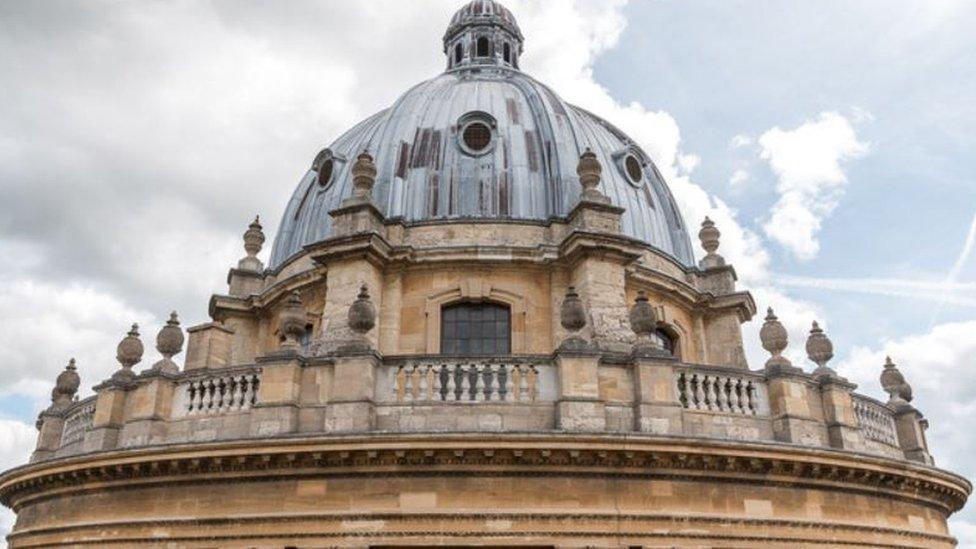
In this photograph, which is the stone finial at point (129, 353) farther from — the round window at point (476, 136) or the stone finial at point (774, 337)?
→ the stone finial at point (774, 337)

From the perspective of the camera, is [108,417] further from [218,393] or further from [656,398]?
[656,398]

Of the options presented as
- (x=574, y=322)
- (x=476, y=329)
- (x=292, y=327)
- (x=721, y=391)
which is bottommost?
(x=721, y=391)

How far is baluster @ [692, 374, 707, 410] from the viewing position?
1257 centimetres

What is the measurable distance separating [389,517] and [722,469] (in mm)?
4931

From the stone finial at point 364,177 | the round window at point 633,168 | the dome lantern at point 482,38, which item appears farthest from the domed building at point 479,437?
the dome lantern at point 482,38

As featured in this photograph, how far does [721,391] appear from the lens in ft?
42.2

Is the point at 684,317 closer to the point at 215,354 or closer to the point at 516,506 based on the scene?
the point at 516,506

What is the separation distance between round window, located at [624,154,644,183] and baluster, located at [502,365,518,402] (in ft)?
34.4

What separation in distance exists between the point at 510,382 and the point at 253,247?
1293 cm

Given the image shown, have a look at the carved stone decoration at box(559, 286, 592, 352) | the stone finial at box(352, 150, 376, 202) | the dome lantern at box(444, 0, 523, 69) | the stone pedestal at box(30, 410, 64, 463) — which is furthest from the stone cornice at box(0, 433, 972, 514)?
the dome lantern at box(444, 0, 523, 69)

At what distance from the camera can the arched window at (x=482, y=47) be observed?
95.0 feet

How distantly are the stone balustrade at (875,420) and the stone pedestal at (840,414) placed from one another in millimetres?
631

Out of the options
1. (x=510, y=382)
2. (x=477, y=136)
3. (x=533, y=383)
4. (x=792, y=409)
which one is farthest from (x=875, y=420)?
(x=477, y=136)

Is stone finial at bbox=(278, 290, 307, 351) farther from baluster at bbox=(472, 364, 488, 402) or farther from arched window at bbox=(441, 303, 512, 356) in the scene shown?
arched window at bbox=(441, 303, 512, 356)
